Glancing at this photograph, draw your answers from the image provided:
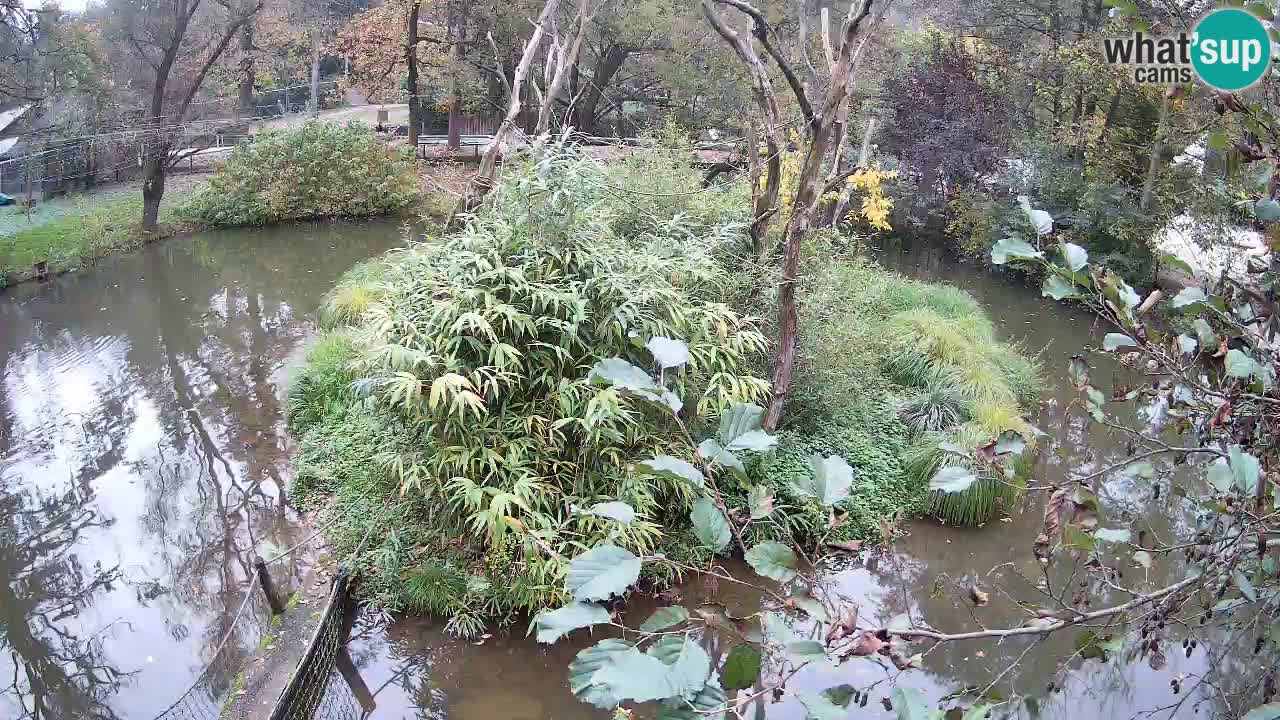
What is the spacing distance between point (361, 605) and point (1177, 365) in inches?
157

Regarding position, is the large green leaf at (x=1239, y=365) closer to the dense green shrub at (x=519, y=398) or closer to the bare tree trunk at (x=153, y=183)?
the dense green shrub at (x=519, y=398)

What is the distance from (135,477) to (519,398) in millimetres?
3004

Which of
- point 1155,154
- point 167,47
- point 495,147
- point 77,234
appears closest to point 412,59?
point 167,47

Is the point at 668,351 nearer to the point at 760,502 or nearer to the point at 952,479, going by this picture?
the point at 760,502

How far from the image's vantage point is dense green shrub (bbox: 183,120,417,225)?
490 inches

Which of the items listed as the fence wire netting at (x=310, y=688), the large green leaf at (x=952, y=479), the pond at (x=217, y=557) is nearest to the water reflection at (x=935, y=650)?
the pond at (x=217, y=557)

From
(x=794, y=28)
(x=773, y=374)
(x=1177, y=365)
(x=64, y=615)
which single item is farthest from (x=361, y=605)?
(x=794, y=28)

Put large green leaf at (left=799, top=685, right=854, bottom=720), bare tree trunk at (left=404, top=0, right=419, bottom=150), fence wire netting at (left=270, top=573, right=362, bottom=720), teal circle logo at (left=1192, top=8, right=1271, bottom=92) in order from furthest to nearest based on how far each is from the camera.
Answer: bare tree trunk at (left=404, top=0, right=419, bottom=150)
fence wire netting at (left=270, top=573, right=362, bottom=720)
teal circle logo at (left=1192, top=8, right=1271, bottom=92)
large green leaf at (left=799, top=685, right=854, bottom=720)

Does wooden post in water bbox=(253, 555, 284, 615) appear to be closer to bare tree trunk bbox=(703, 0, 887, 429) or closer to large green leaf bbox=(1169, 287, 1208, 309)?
bare tree trunk bbox=(703, 0, 887, 429)

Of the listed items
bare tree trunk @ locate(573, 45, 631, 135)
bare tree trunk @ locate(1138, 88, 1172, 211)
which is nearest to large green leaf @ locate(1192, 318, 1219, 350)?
bare tree trunk @ locate(1138, 88, 1172, 211)

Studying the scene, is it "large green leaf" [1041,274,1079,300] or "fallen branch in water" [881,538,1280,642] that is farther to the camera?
"large green leaf" [1041,274,1079,300]

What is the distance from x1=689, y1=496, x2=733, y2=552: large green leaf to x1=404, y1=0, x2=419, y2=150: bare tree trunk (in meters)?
14.4

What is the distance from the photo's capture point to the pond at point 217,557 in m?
4.07

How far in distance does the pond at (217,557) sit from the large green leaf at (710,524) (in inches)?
41.0
